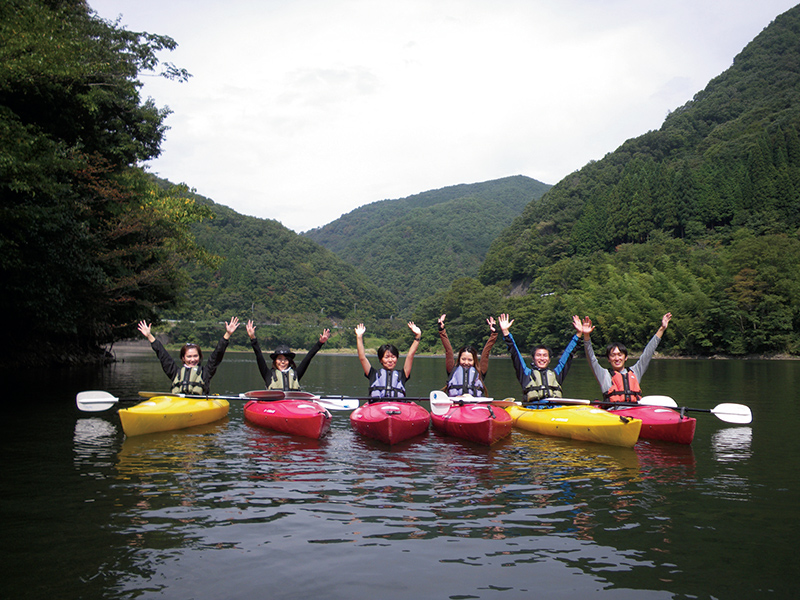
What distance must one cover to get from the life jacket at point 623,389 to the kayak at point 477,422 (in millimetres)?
2038

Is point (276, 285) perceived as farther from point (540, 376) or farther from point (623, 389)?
point (623, 389)

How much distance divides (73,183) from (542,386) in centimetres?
1339

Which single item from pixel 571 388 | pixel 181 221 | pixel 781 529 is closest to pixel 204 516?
pixel 781 529

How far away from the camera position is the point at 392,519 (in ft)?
17.7

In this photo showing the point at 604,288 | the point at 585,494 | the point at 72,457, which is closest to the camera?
the point at 585,494

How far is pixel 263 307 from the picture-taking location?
359 feet

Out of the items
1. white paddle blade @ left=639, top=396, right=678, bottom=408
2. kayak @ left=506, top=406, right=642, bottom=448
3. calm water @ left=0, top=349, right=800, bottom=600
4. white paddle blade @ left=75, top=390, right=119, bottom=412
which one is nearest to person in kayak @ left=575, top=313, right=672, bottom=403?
white paddle blade @ left=639, top=396, right=678, bottom=408

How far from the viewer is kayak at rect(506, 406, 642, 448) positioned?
881 centimetres

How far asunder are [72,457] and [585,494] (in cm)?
630

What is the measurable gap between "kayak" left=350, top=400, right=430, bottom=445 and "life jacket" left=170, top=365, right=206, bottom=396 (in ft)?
11.1

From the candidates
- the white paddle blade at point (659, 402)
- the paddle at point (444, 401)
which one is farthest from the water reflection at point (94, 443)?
the white paddle blade at point (659, 402)

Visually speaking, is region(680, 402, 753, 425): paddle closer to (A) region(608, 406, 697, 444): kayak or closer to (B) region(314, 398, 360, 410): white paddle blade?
(A) region(608, 406, 697, 444): kayak

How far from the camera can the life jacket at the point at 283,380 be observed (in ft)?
37.3

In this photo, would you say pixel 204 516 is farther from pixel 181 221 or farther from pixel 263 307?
pixel 263 307
